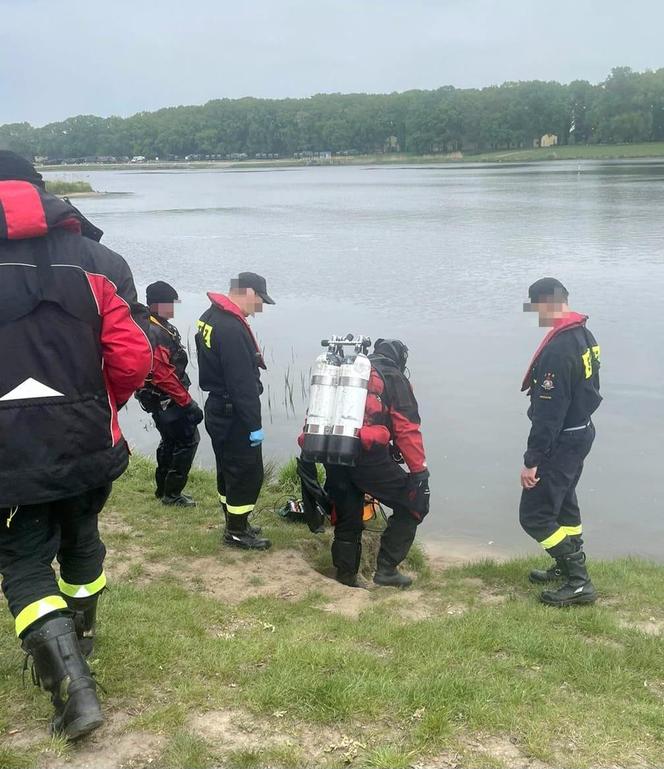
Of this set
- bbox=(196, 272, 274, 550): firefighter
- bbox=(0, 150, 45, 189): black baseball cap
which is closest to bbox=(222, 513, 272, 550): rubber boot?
bbox=(196, 272, 274, 550): firefighter

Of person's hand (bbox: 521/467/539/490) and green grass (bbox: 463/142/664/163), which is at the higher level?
green grass (bbox: 463/142/664/163)

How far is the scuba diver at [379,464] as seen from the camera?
5332 millimetres

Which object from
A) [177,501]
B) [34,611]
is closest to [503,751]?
[34,611]

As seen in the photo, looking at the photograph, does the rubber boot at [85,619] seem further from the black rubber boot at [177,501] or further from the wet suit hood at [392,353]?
the black rubber boot at [177,501]

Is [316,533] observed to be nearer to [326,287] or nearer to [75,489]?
[75,489]

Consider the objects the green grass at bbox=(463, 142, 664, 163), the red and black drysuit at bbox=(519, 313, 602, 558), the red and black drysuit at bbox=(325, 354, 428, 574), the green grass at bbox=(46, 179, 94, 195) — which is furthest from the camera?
the green grass at bbox=(463, 142, 664, 163)

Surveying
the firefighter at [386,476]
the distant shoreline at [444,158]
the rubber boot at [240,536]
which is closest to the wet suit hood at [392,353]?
the firefighter at [386,476]

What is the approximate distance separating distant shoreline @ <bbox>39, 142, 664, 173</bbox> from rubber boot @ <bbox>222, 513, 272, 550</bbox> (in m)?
100

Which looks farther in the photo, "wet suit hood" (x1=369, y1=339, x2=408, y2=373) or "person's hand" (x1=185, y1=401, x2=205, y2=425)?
"person's hand" (x1=185, y1=401, x2=205, y2=425)

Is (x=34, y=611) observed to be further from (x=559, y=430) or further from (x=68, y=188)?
(x=68, y=188)

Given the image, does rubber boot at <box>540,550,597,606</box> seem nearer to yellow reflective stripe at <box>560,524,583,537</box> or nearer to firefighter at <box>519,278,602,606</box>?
firefighter at <box>519,278,602,606</box>

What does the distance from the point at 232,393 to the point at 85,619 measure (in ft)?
7.40

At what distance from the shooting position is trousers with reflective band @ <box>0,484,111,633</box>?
3.33 meters

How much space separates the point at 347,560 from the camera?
595cm
